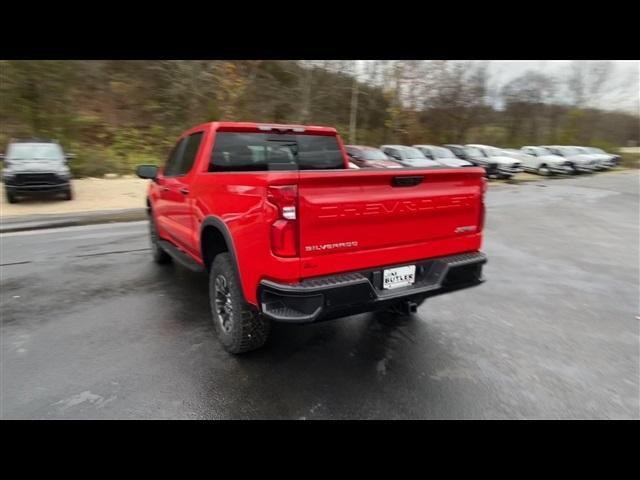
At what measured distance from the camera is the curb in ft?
29.2

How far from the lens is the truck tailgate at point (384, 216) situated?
2.68 metres

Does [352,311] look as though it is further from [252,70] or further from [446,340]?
[252,70]

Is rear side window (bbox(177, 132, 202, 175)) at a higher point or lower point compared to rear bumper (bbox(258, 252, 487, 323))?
higher

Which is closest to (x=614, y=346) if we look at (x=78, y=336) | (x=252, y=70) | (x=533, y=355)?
(x=533, y=355)

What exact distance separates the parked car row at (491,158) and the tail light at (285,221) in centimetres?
1277

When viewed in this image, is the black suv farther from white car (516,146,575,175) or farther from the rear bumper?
white car (516,146,575,175)

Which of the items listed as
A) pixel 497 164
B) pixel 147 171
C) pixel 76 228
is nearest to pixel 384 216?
pixel 147 171

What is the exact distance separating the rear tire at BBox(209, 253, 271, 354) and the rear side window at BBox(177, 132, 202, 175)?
4.54 ft

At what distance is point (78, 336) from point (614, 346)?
4.89 m

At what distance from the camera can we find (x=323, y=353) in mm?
3520

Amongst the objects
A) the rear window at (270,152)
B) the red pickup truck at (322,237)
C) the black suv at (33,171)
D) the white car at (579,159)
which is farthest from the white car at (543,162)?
the red pickup truck at (322,237)

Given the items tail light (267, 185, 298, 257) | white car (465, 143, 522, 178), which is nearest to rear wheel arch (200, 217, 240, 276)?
tail light (267, 185, 298, 257)

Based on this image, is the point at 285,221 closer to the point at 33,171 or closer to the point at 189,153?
the point at 189,153
